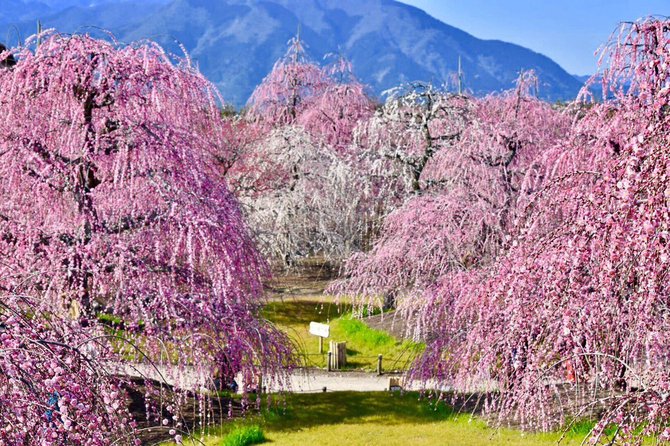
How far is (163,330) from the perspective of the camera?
8727 millimetres

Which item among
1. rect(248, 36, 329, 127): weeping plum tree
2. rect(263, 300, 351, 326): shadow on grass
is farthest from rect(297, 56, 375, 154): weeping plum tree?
rect(263, 300, 351, 326): shadow on grass

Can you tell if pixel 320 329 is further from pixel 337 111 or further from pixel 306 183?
pixel 337 111

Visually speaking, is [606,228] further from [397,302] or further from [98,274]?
[397,302]

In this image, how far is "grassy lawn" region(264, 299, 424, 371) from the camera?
17.8 meters

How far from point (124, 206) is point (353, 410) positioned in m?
5.73

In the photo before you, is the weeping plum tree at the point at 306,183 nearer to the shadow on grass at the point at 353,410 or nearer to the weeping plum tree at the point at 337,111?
the weeping plum tree at the point at 337,111

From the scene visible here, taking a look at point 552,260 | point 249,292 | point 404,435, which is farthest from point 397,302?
point 552,260

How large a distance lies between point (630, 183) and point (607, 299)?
1336 mm

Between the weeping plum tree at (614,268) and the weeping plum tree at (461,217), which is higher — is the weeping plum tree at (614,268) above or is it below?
below

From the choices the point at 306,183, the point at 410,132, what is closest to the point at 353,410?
the point at 410,132

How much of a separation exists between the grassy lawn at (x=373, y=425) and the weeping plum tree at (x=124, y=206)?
1.81m

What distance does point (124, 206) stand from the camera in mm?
9180

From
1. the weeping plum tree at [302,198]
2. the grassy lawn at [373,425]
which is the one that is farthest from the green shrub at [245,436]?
the weeping plum tree at [302,198]

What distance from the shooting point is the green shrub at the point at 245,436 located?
10227 mm
